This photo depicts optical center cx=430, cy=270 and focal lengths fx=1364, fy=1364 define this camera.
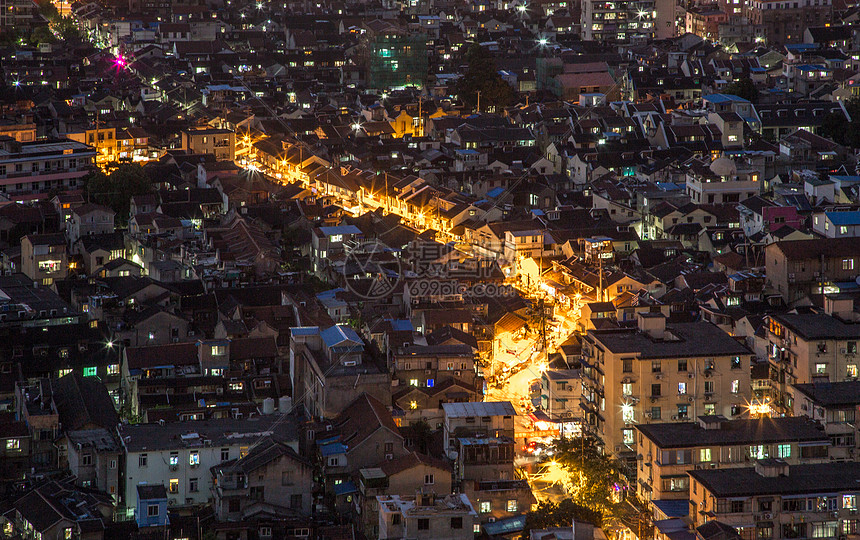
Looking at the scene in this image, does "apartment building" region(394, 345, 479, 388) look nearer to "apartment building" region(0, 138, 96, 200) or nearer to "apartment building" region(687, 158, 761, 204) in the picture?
"apartment building" region(687, 158, 761, 204)

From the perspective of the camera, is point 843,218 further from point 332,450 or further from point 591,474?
point 332,450

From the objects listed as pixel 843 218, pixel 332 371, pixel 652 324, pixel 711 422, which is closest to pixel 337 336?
pixel 332 371

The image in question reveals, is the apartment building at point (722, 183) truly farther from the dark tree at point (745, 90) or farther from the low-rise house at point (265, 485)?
the low-rise house at point (265, 485)

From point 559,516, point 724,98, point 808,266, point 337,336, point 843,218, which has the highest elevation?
point 337,336

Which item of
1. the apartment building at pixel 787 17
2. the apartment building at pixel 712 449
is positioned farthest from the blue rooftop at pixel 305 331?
the apartment building at pixel 787 17

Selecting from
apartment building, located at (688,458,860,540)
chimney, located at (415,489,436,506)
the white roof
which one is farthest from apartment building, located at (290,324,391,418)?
apartment building, located at (688,458,860,540)

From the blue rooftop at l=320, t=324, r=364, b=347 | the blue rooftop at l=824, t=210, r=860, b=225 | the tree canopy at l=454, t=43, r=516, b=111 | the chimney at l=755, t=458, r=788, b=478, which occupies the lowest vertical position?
the tree canopy at l=454, t=43, r=516, b=111
